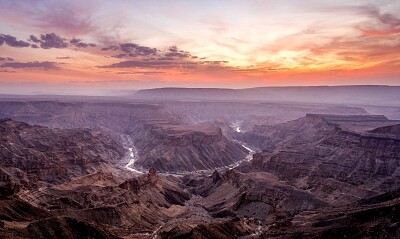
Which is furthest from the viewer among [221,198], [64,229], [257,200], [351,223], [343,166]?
[343,166]

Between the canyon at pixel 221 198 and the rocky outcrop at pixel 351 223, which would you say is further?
the canyon at pixel 221 198

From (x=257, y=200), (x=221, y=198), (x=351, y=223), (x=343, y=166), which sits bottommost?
(x=221, y=198)

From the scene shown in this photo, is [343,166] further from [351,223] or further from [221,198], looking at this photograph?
[351,223]

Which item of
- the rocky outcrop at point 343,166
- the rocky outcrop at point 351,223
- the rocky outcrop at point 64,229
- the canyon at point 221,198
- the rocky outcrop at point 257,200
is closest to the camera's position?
the rocky outcrop at point 351,223

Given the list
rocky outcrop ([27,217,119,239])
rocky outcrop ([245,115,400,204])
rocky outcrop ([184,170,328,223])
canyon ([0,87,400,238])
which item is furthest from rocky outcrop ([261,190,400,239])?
rocky outcrop ([27,217,119,239])

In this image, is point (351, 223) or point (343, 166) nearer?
point (351, 223)

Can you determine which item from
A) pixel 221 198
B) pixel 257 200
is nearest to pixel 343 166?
pixel 257 200

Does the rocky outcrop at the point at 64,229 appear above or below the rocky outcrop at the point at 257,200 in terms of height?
above

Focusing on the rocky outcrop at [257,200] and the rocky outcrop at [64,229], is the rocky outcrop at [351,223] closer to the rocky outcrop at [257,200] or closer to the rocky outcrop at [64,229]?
the rocky outcrop at [257,200]

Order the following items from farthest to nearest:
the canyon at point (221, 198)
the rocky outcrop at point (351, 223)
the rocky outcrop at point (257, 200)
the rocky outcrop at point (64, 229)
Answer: the rocky outcrop at point (257, 200) < the canyon at point (221, 198) < the rocky outcrop at point (64, 229) < the rocky outcrop at point (351, 223)

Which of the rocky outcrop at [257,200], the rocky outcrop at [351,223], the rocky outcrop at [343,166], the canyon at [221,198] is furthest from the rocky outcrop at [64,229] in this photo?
the rocky outcrop at [343,166]

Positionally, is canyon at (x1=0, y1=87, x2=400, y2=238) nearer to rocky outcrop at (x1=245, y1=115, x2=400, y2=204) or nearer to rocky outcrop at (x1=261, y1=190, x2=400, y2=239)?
rocky outcrop at (x1=261, y1=190, x2=400, y2=239)
